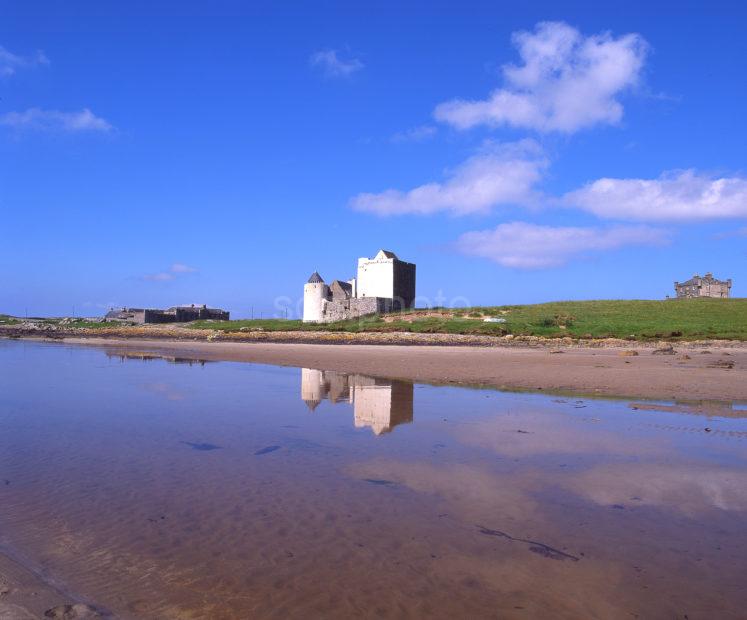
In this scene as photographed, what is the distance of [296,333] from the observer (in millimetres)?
45781

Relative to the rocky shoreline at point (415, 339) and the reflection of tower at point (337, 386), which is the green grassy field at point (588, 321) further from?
the reflection of tower at point (337, 386)

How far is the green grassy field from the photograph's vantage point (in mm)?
32625

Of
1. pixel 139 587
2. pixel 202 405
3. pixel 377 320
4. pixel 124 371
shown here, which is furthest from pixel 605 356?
pixel 377 320

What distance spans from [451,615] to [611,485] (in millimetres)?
3570

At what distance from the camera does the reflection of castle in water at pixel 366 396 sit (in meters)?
10.6

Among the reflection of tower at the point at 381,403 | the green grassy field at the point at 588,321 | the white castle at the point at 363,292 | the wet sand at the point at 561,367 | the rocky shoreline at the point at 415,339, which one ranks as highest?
the white castle at the point at 363,292

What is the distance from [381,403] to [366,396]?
1.10 meters

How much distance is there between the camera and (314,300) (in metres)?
55.6

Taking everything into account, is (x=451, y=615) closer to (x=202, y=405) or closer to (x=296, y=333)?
(x=202, y=405)

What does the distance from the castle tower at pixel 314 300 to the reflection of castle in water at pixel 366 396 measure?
35.7 m

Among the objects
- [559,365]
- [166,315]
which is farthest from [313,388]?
[166,315]

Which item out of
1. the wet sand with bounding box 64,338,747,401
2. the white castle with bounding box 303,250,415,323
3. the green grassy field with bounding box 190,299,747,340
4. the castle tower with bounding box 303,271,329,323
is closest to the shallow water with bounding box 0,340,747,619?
the wet sand with bounding box 64,338,747,401

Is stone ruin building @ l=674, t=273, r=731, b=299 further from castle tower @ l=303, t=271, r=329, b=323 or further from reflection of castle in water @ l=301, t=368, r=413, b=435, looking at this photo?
reflection of castle in water @ l=301, t=368, r=413, b=435

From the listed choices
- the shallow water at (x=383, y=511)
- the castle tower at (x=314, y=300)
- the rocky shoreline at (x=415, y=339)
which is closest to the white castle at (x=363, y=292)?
the castle tower at (x=314, y=300)
